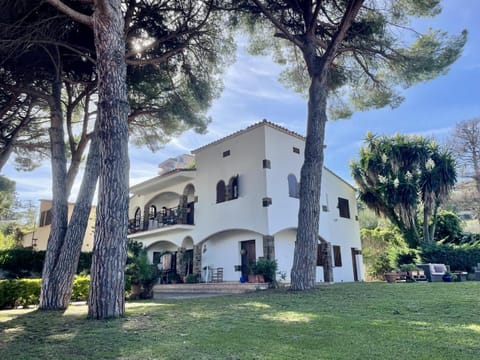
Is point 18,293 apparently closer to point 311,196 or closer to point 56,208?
point 56,208

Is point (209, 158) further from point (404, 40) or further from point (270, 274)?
point (404, 40)

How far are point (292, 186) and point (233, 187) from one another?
2911mm

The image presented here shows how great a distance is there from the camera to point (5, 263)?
14.3 m

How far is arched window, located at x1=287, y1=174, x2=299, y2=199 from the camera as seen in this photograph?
1706cm

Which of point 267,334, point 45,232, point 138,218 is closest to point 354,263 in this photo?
point 138,218

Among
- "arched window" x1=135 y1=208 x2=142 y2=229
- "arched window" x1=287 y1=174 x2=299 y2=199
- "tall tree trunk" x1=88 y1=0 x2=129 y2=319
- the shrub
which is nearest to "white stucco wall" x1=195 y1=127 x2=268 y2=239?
"arched window" x1=287 y1=174 x2=299 y2=199

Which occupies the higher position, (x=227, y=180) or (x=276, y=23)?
(x=276, y=23)

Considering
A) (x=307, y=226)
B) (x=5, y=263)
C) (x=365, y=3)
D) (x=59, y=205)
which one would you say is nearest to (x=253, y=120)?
(x=365, y=3)

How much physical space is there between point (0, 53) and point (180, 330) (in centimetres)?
927

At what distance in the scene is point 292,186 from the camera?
17.2 metres

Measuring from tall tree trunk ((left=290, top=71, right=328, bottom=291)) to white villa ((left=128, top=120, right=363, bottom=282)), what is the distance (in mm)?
4733

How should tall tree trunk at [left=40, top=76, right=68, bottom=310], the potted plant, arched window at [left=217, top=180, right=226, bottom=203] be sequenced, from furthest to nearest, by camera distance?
arched window at [left=217, top=180, right=226, bottom=203] → the potted plant → tall tree trunk at [left=40, top=76, right=68, bottom=310]

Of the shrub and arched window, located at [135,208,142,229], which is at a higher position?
arched window, located at [135,208,142,229]

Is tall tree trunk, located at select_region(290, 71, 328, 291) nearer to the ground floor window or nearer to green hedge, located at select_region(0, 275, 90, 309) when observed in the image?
green hedge, located at select_region(0, 275, 90, 309)
